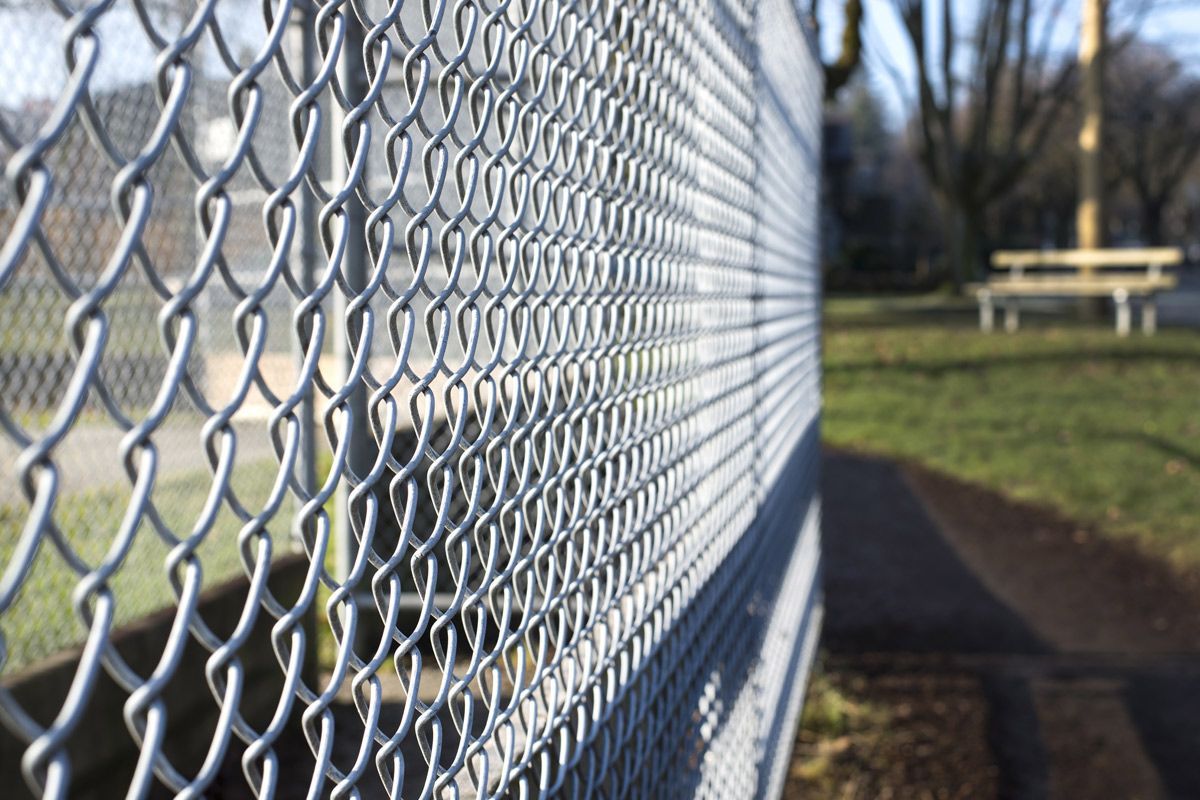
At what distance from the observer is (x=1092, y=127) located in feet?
58.5

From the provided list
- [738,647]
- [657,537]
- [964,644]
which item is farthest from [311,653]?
[964,644]

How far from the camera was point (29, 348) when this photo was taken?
4.20 meters

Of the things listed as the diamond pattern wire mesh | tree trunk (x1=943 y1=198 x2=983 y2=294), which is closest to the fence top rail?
tree trunk (x1=943 y1=198 x2=983 y2=294)

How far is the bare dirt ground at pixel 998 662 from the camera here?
464 cm

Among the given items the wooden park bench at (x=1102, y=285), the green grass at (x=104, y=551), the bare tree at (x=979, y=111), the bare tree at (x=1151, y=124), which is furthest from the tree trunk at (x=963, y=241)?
the green grass at (x=104, y=551)

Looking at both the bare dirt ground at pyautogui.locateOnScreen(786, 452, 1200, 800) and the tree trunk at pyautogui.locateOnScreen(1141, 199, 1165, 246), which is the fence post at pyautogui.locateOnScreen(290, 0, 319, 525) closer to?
the bare dirt ground at pyautogui.locateOnScreen(786, 452, 1200, 800)

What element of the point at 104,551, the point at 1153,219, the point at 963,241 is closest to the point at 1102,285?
the point at 963,241

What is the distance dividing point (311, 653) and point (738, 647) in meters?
1.13

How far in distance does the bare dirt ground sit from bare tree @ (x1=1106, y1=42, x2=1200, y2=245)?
41436 mm

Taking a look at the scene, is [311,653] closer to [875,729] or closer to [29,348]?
[29,348]

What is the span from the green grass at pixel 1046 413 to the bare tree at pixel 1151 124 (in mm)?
34093

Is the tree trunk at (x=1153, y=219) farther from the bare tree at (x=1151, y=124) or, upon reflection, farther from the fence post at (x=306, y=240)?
the fence post at (x=306, y=240)

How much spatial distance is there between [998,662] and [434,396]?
5.20 m

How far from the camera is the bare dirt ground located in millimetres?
4641
